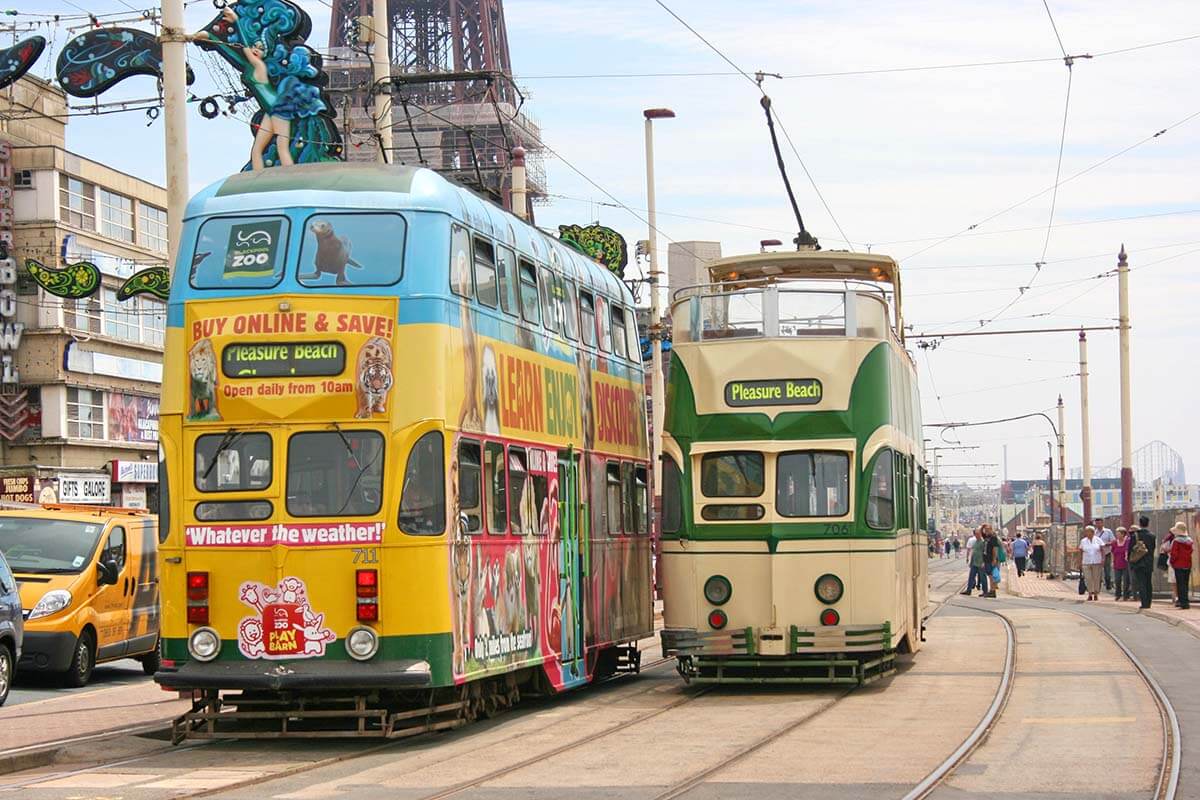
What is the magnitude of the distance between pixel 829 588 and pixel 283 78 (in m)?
11.6

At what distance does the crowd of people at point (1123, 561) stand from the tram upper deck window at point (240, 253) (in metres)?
20.6

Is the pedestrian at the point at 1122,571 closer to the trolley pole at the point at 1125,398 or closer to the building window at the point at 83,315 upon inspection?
the trolley pole at the point at 1125,398

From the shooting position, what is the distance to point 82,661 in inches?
857

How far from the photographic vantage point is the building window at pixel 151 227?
2527 inches

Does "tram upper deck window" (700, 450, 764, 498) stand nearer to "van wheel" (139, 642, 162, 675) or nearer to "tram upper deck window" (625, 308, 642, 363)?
"tram upper deck window" (625, 308, 642, 363)

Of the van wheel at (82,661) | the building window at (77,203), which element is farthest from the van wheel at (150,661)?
the building window at (77,203)

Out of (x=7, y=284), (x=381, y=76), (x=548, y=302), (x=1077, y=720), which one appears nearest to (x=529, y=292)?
(x=548, y=302)

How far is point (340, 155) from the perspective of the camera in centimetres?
2723

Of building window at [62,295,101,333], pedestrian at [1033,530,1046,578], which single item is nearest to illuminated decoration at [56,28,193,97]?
building window at [62,295,101,333]

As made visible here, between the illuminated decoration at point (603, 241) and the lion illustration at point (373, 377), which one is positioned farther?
the illuminated decoration at point (603, 241)

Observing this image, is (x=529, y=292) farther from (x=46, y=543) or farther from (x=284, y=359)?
(x=46, y=543)

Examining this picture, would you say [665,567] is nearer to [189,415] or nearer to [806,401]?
[806,401]

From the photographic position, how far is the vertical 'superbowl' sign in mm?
56562

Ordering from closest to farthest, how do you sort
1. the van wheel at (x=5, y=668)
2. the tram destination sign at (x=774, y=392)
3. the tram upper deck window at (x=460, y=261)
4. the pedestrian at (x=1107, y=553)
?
the tram upper deck window at (x=460, y=261)
the van wheel at (x=5, y=668)
the tram destination sign at (x=774, y=392)
the pedestrian at (x=1107, y=553)
